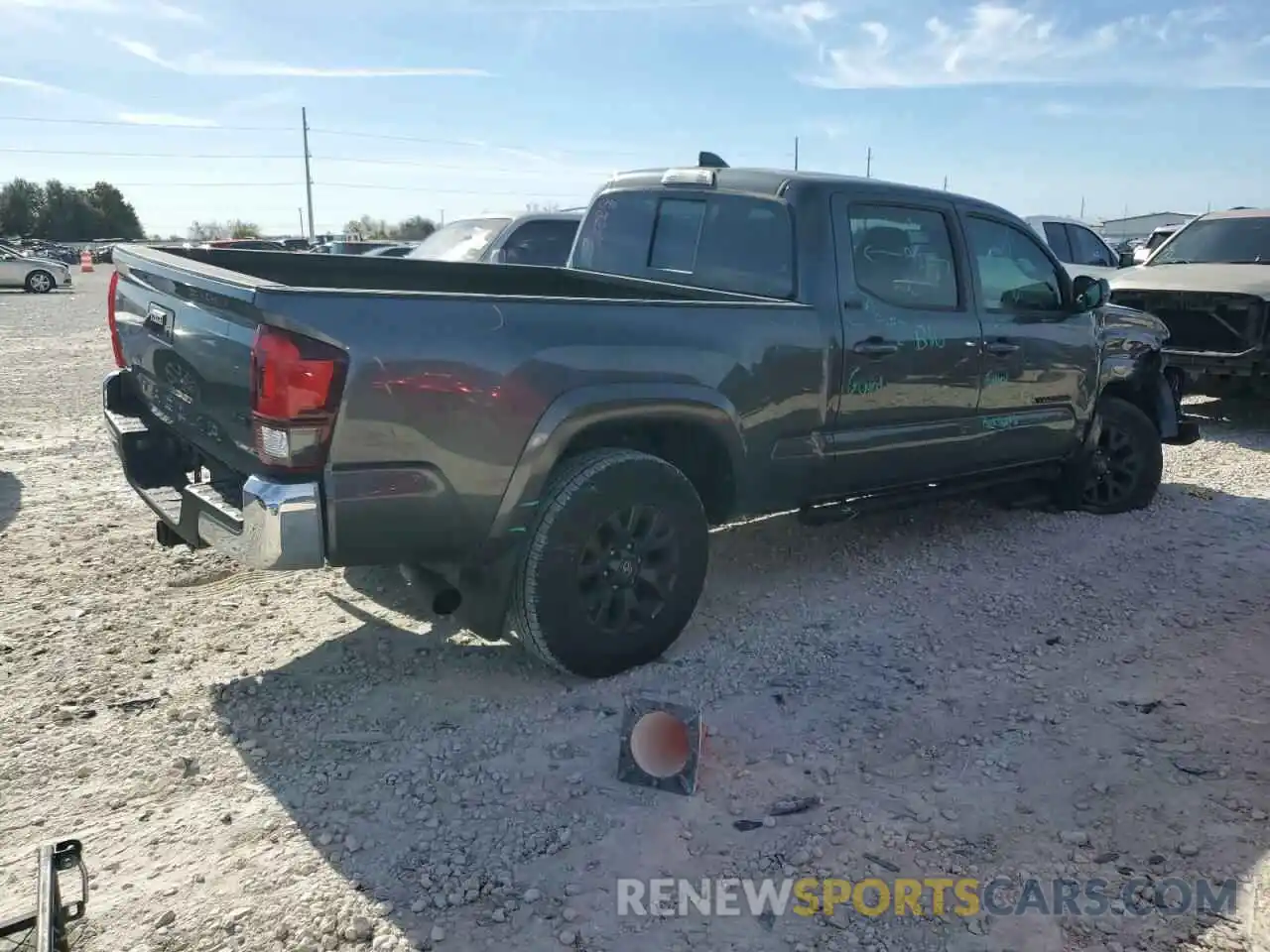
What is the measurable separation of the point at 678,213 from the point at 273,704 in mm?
2976

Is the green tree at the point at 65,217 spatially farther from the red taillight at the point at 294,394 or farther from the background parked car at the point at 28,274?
the red taillight at the point at 294,394

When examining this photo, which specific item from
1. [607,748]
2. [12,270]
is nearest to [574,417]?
Answer: [607,748]

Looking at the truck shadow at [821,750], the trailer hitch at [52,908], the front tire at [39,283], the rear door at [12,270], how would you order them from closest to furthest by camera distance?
the trailer hitch at [52,908] → the truck shadow at [821,750] → the rear door at [12,270] → the front tire at [39,283]

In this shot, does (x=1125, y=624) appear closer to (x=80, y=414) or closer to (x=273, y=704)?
(x=273, y=704)

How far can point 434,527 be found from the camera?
3.40 m

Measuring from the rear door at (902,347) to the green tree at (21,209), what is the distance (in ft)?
242

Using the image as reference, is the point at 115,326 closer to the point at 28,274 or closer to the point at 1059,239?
the point at 1059,239

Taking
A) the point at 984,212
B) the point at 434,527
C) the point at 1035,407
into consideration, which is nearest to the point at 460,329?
the point at 434,527

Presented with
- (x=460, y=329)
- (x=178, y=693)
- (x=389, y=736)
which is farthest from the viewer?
(x=178, y=693)

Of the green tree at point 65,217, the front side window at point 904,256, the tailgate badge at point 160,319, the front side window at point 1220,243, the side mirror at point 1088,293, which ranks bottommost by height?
the tailgate badge at point 160,319

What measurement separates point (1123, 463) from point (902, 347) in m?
2.62

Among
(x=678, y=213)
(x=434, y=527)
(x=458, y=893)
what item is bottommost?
(x=458, y=893)

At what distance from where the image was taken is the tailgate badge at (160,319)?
371 cm

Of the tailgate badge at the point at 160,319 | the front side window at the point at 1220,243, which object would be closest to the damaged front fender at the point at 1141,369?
the front side window at the point at 1220,243
